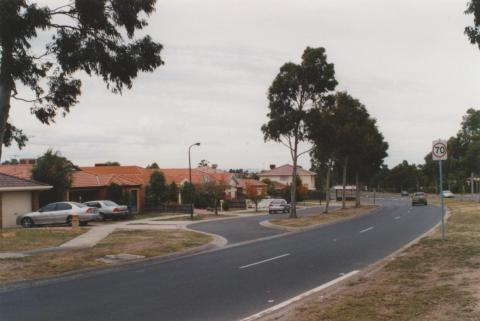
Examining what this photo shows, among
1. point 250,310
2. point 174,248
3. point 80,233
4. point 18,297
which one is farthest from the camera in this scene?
point 80,233

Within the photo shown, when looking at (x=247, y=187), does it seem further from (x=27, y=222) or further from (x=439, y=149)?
(x=439, y=149)

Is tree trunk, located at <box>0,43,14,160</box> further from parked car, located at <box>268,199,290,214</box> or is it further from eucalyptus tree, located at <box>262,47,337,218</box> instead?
parked car, located at <box>268,199,290,214</box>

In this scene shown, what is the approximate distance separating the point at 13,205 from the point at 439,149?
83.8 feet

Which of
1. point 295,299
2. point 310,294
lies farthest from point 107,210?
point 295,299

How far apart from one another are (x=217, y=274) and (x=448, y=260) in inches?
239

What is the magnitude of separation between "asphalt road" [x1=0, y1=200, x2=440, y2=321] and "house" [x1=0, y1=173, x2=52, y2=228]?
1815cm

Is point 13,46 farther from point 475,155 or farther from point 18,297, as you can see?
point 475,155

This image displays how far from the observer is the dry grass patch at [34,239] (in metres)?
18.7

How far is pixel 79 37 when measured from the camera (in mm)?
15734

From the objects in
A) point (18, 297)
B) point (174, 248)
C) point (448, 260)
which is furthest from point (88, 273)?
point (448, 260)

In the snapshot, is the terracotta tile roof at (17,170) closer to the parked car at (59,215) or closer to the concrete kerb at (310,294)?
the parked car at (59,215)

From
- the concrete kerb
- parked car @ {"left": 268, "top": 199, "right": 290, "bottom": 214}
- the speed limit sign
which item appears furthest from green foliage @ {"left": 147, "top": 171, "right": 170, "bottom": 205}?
the concrete kerb

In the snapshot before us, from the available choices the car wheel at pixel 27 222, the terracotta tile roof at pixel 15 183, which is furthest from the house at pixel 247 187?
the car wheel at pixel 27 222

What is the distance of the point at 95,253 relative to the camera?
17.0 m
